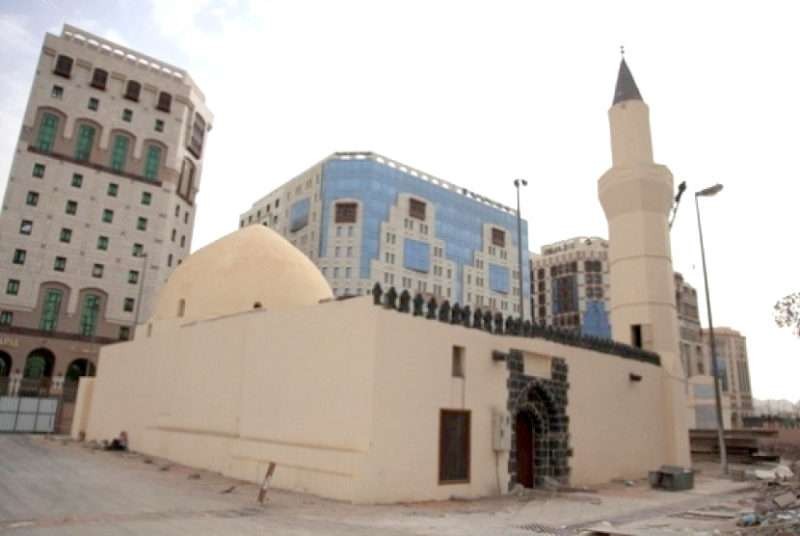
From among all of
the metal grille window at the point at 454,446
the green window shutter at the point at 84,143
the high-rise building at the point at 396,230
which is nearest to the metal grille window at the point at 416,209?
the high-rise building at the point at 396,230

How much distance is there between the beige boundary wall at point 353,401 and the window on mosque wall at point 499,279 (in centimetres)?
4710

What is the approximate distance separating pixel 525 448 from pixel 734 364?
96626 millimetres

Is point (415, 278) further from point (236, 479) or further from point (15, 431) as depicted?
point (236, 479)

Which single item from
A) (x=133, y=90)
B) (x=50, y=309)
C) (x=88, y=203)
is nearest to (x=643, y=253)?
(x=50, y=309)

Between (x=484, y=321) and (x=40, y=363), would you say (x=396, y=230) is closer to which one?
(x=40, y=363)

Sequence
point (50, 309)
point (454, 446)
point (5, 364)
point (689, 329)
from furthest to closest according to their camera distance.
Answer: point (689, 329)
point (50, 309)
point (5, 364)
point (454, 446)

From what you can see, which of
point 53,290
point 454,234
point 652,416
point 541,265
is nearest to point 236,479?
point 652,416

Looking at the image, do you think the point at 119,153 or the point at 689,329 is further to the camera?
the point at 689,329

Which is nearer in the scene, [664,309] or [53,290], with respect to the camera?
[664,309]

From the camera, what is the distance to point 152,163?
1741 inches

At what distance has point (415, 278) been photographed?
58594 millimetres

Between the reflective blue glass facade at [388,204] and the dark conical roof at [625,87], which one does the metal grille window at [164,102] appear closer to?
the reflective blue glass facade at [388,204]

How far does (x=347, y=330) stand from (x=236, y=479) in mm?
5061

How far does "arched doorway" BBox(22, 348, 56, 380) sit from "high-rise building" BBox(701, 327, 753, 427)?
87.8 meters
